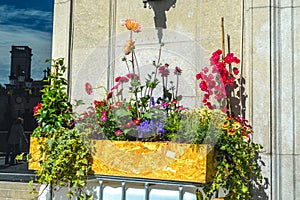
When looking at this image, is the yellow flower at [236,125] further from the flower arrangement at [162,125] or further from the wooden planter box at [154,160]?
the wooden planter box at [154,160]

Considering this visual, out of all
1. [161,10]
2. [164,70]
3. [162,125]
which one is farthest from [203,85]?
[161,10]

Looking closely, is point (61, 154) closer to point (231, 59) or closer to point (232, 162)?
point (232, 162)

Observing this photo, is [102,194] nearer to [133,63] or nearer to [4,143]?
[133,63]

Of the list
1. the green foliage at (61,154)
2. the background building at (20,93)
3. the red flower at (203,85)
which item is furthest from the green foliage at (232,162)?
the background building at (20,93)

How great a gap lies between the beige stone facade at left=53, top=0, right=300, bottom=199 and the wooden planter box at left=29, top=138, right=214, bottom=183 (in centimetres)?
49

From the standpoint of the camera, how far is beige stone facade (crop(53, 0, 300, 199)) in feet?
10.8

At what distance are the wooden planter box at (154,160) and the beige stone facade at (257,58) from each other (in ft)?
1.62

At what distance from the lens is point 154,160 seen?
2793mm

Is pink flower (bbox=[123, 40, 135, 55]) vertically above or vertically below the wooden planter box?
above

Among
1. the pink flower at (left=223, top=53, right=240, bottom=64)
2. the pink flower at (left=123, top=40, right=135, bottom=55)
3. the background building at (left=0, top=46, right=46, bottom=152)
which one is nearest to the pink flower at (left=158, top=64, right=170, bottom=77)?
the pink flower at (left=123, top=40, right=135, bottom=55)

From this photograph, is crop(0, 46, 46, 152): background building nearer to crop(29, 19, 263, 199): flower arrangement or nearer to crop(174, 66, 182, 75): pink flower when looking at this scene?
crop(29, 19, 263, 199): flower arrangement

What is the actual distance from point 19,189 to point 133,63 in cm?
172

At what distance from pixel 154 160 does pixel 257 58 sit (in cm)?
132

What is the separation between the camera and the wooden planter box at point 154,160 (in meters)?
2.67
